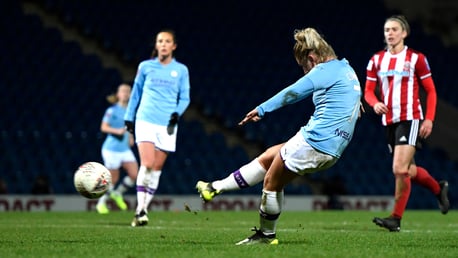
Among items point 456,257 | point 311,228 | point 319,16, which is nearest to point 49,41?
point 319,16

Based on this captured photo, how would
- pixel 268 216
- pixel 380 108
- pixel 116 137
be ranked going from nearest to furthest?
pixel 268 216 → pixel 380 108 → pixel 116 137

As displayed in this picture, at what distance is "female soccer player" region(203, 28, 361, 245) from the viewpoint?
6102 mm

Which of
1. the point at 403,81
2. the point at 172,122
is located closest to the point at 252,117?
the point at 403,81

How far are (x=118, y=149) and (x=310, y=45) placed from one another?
25.6 feet

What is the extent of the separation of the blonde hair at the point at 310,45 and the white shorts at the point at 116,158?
7672 millimetres

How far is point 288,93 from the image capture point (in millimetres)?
5879

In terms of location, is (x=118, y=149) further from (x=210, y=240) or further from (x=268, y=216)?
(x=268, y=216)

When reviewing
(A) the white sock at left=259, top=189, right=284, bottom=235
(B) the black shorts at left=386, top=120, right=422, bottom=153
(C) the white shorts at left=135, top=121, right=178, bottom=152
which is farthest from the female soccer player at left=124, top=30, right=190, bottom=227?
(A) the white sock at left=259, top=189, right=284, bottom=235

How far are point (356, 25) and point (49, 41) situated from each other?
786 cm

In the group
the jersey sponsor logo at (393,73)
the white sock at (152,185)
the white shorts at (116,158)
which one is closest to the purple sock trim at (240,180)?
the jersey sponsor logo at (393,73)

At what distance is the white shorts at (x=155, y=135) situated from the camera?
9234 mm

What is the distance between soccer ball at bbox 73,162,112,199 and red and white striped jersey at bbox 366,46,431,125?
10.0 ft

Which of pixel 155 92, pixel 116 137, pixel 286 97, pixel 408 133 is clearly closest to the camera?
pixel 286 97

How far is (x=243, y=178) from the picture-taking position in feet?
20.6
